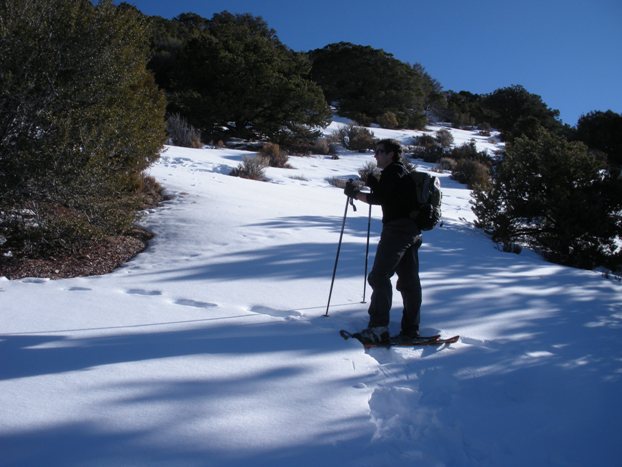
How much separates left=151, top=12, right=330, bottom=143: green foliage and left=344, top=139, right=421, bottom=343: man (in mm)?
16069

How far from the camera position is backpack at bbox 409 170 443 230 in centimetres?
356

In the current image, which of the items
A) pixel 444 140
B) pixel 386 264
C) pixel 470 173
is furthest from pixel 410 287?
pixel 444 140

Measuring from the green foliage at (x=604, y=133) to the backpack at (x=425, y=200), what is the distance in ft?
78.0

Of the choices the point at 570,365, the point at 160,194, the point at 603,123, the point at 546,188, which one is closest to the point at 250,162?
the point at 160,194

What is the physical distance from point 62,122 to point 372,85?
28.4 metres

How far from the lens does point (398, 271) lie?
3.77 meters

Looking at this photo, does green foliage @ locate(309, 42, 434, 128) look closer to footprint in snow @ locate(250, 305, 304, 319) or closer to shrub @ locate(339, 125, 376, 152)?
shrub @ locate(339, 125, 376, 152)

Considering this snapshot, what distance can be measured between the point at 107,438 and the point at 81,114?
4.18 metres

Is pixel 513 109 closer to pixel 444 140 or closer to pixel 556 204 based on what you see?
pixel 444 140

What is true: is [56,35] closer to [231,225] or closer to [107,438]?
[231,225]

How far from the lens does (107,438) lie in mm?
2199

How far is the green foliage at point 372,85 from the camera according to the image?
98.0 feet

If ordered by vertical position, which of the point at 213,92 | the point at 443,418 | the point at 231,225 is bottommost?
the point at 443,418

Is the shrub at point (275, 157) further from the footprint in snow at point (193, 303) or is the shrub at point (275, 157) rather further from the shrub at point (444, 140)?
the footprint in snow at point (193, 303)
